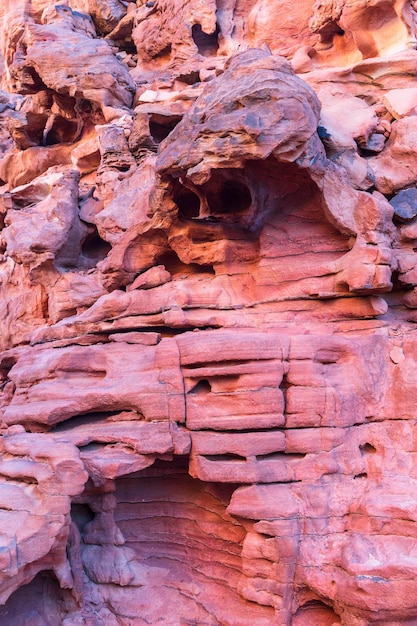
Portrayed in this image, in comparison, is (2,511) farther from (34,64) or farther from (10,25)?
(10,25)

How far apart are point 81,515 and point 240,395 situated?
8.50 feet

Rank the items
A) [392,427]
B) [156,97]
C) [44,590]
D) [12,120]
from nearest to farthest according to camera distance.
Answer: [44,590], [392,427], [156,97], [12,120]

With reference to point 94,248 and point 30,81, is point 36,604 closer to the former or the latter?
point 94,248

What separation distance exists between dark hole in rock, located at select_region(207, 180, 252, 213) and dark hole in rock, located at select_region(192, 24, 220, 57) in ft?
33.3

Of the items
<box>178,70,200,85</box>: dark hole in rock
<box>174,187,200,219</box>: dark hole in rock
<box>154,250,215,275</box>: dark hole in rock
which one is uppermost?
<box>174,187,200,219</box>: dark hole in rock

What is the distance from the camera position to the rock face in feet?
20.9

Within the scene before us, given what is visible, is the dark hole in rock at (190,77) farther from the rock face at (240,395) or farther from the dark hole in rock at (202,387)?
the dark hole in rock at (202,387)

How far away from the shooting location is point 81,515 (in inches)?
292

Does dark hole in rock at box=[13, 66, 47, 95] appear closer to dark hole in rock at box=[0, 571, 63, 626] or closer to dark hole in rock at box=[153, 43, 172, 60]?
dark hole in rock at box=[153, 43, 172, 60]

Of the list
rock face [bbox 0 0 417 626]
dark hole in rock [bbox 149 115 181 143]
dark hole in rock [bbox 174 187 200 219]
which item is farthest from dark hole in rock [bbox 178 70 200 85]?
dark hole in rock [bbox 174 187 200 219]

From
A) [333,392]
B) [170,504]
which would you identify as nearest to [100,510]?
[170,504]

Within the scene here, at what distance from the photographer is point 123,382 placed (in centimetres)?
726

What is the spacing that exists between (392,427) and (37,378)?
458 cm

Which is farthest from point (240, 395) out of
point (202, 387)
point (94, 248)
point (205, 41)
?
point (205, 41)
